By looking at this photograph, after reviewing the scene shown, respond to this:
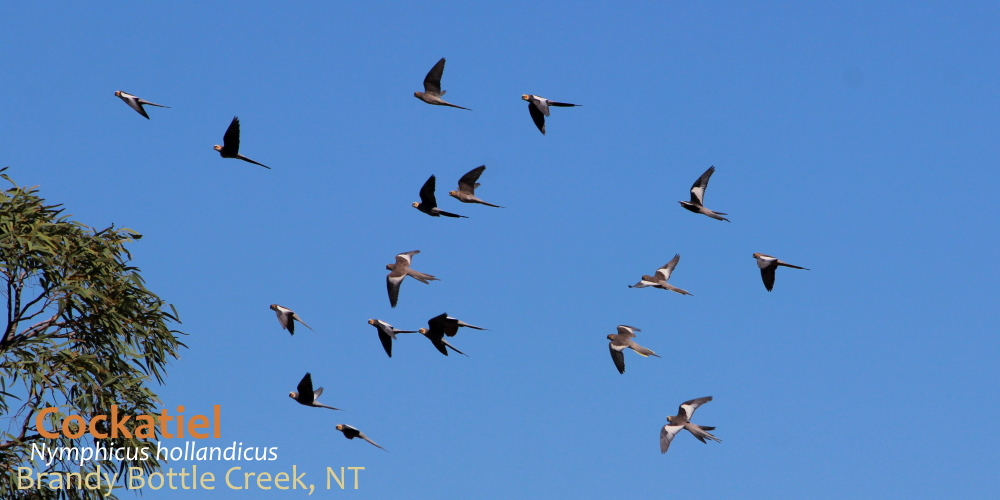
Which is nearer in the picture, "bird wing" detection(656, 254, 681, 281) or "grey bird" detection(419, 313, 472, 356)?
"grey bird" detection(419, 313, 472, 356)

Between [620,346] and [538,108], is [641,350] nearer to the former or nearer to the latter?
[620,346]

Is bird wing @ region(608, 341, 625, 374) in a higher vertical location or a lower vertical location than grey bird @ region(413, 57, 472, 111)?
lower

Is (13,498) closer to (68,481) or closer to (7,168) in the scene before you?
(68,481)

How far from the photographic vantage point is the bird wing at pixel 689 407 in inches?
919

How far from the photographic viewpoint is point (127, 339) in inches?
1113

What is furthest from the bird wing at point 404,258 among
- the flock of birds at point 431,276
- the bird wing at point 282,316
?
the bird wing at point 282,316

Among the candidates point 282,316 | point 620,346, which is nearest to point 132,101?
point 282,316

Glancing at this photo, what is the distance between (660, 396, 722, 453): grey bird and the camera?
22375mm

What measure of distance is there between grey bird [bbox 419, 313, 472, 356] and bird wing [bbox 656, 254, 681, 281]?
18.8ft

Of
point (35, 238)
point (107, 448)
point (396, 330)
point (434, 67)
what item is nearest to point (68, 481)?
point (107, 448)

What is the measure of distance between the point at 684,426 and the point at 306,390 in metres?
6.76

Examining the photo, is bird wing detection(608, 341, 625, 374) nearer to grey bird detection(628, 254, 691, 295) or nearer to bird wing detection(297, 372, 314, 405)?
grey bird detection(628, 254, 691, 295)

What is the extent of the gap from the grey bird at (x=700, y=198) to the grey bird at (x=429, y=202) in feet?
14.9

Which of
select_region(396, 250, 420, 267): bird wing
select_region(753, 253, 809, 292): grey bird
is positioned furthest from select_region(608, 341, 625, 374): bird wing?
select_region(396, 250, 420, 267): bird wing
